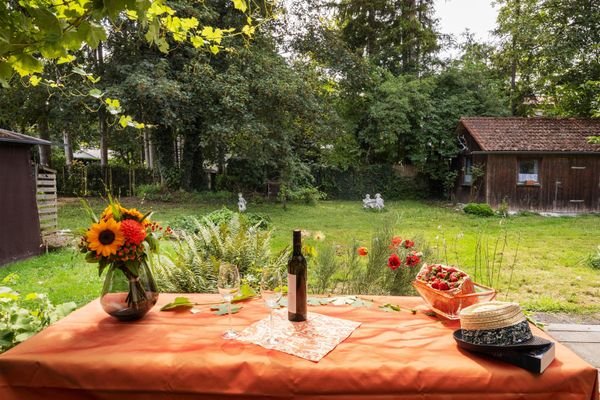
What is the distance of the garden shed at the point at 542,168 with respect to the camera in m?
13.4

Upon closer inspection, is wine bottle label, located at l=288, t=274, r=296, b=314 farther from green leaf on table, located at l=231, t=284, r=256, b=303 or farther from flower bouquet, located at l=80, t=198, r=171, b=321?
flower bouquet, located at l=80, t=198, r=171, b=321

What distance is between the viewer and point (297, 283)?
164 centimetres

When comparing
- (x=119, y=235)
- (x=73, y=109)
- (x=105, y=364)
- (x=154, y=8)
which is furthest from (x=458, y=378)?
(x=73, y=109)

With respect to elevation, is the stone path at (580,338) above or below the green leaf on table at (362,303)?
below

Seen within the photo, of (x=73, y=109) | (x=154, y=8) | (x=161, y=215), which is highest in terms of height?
(x=73, y=109)

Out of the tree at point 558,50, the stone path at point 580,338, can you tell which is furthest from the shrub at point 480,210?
the stone path at point 580,338

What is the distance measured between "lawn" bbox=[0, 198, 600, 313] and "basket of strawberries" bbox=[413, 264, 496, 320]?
1804 mm

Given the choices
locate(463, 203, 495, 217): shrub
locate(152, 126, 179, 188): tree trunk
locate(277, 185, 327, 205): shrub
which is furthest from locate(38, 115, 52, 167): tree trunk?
locate(463, 203, 495, 217): shrub

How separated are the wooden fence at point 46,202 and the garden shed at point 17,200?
0.78 feet

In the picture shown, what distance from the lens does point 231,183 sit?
634 inches

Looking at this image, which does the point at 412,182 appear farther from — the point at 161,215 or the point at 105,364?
the point at 105,364

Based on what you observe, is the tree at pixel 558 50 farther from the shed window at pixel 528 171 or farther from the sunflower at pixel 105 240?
the sunflower at pixel 105 240

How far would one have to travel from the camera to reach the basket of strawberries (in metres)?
1.70

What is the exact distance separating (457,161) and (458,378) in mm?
16340
